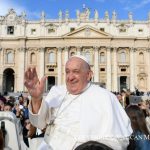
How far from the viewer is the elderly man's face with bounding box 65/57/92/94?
132 inches

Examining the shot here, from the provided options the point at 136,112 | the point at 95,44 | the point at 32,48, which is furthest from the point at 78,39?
the point at 136,112

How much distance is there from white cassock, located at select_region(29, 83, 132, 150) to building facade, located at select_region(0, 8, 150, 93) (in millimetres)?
42052

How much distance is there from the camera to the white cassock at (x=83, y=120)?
3006 mm

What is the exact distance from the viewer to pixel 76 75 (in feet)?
11.0

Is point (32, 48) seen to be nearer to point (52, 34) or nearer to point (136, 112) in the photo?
point (52, 34)

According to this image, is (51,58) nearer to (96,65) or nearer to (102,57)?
(96,65)

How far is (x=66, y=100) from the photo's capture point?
3.42m

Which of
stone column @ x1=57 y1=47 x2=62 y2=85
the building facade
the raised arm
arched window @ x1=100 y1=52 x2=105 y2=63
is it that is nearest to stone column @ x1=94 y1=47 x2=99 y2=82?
the building facade

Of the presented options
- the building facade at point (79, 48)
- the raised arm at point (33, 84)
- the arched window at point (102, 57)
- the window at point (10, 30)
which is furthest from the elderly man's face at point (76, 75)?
the window at point (10, 30)

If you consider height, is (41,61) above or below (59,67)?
above

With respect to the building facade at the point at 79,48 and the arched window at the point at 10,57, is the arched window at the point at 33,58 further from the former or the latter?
the arched window at the point at 10,57

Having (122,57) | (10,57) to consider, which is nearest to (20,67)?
(10,57)

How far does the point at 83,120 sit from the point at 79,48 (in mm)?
42965

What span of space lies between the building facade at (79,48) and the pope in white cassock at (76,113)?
42.0m
